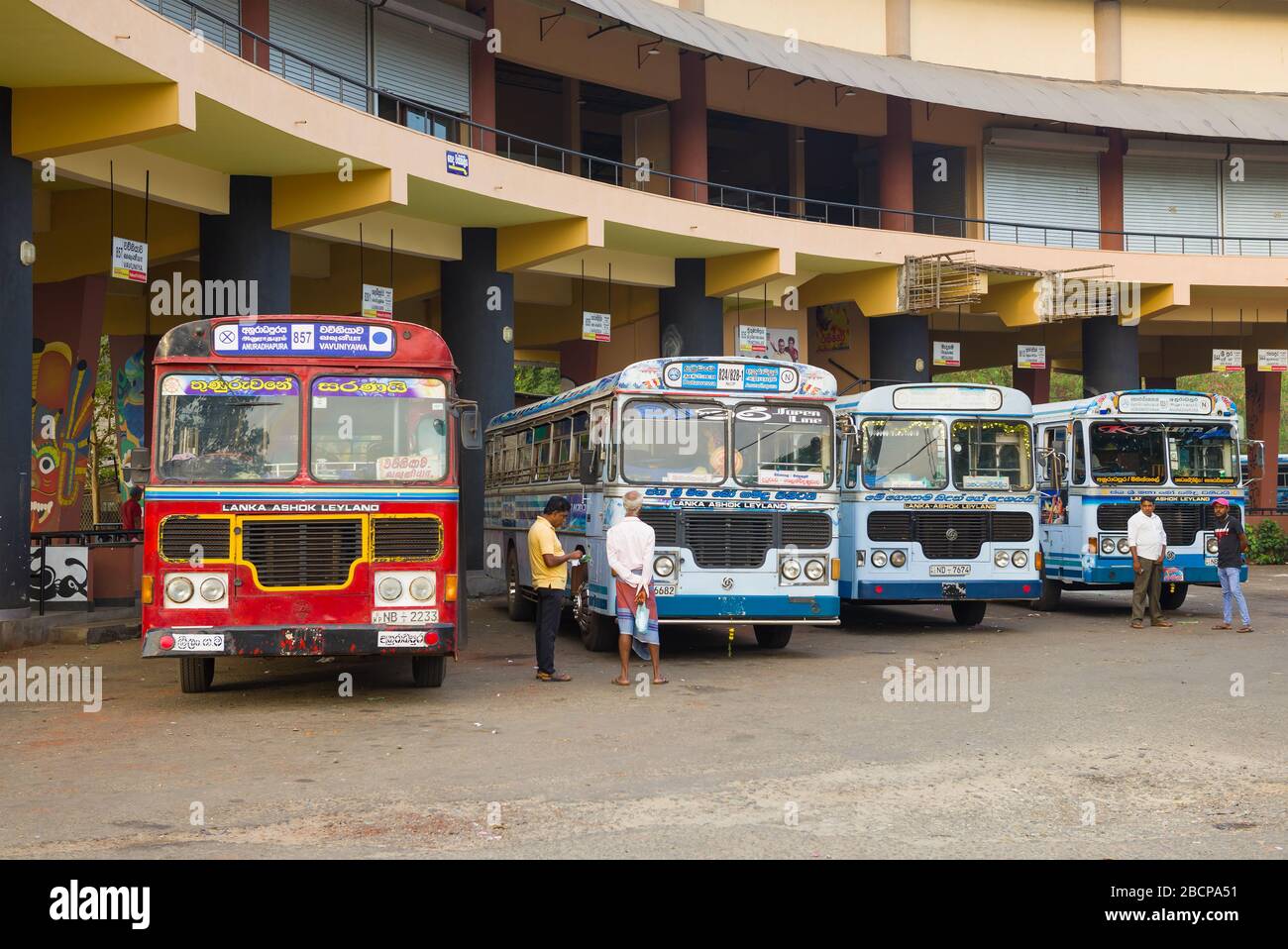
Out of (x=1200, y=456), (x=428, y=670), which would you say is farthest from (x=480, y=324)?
(x=428, y=670)

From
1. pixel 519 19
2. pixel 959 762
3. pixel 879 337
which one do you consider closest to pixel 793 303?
pixel 879 337

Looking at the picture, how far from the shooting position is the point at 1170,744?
33.7 ft

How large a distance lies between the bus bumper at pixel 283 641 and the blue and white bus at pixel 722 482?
146 inches

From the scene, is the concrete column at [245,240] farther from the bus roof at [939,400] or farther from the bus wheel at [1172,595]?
the bus wheel at [1172,595]

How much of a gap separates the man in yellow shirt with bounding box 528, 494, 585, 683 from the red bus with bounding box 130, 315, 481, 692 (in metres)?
1.39

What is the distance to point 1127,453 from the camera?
20.7 meters

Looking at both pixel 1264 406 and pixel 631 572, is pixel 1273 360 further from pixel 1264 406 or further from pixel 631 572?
pixel 631 572

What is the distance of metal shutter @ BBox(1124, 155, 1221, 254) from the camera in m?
34.0

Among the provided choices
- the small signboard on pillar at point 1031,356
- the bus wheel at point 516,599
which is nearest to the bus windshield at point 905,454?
the bus wheel at point 516,599

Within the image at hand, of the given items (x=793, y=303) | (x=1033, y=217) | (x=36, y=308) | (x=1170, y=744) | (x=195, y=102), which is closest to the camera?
(x=1170, y=744)

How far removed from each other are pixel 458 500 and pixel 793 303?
1971 cm

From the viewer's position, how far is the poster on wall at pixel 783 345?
3203 cm

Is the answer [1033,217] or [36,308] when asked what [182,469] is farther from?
[1033,217]

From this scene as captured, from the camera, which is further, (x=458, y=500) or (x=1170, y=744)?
(x=458, y=500)
